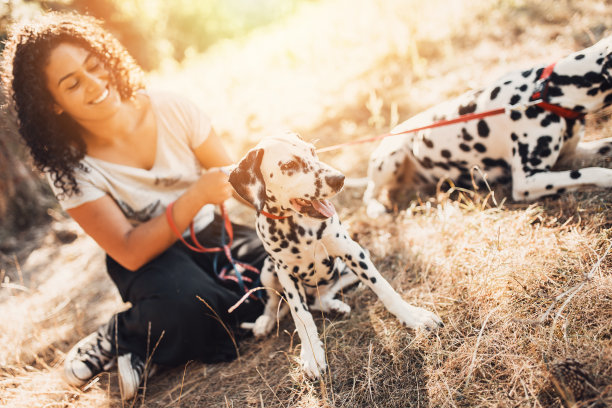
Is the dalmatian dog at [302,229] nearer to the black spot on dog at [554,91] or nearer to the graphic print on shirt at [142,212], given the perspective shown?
the graphic print on shirt at [142,212]

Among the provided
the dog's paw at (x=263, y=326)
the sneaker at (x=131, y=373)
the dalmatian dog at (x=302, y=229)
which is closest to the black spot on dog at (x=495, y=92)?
the dalmatian dog at (x=302, y=229)

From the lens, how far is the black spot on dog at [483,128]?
276cm

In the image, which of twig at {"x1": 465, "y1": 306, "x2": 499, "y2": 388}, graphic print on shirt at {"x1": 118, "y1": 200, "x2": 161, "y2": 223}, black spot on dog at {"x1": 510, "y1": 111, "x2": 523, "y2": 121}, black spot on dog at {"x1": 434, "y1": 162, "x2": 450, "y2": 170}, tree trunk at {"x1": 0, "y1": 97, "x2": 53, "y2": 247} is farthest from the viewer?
tree trunk at {"x1": 0, "y1": 97, "x2": 53, "y2": 247}

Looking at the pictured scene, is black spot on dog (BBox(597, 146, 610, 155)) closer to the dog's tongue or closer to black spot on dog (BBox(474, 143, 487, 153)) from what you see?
black spot on dog (BBox(474, 143, 487, 153))

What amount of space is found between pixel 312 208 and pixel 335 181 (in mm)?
196

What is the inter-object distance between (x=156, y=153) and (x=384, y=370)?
2198mm

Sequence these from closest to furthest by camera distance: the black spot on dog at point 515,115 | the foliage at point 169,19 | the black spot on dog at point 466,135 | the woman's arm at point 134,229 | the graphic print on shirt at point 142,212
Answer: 1. the woman's arm at point 134,229
2. the black spot on dog at point 515,115
3. the graphic print on shirt at point 142,212
4. the black spot on dog at point 466,135
5. the foliage at point 169,19

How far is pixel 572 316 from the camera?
1746mm

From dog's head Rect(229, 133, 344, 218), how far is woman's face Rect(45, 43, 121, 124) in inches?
47.4

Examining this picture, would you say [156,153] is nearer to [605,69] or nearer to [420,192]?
[420,192]

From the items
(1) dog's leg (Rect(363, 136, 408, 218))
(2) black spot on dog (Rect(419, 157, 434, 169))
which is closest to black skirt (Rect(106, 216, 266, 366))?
(1) dog's leg (Rect(363, 136, 408, 218))

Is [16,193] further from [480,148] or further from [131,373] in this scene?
[480,148]

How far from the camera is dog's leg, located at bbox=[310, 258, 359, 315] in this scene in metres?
2.50

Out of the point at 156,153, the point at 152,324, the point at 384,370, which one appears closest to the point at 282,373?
the point at 384,370
